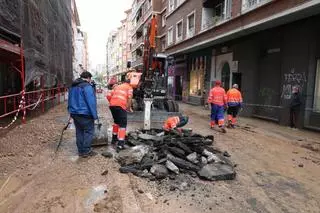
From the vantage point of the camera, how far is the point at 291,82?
12.6m

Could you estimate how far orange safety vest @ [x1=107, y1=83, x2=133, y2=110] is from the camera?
723 cm

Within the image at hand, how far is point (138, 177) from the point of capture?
5.26 meters

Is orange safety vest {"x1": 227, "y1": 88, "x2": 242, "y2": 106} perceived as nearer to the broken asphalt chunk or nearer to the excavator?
the excavator

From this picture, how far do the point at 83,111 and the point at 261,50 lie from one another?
11.3 meters

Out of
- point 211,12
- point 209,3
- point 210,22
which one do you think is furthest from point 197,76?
point 209,3

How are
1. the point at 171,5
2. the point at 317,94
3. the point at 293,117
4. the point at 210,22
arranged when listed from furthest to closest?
the point at 171,5 → the point at 210,22 → the point at 293,117 → the point at 317,94

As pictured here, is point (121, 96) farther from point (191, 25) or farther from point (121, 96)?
point (191, 25)

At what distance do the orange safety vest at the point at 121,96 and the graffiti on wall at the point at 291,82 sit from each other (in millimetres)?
7598

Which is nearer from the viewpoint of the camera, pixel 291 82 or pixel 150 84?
pixel 291 82

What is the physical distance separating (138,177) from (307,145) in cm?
572

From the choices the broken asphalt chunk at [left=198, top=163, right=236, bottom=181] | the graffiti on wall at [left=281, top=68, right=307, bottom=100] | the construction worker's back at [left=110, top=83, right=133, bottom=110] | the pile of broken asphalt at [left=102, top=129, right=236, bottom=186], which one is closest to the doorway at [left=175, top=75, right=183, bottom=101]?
the graffiti on wall at [left=281, top=68, right=307, bottom=100]

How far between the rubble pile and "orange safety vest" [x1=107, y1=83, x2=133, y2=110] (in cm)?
98

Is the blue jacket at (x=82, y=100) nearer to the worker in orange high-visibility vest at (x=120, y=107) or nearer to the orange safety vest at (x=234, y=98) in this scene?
the worker in orange high-visibility vest at (x=120, y=107)

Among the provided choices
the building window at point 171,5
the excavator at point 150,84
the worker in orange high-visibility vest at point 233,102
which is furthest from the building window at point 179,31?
the worker in orange high-visibility vest at point 233,102
